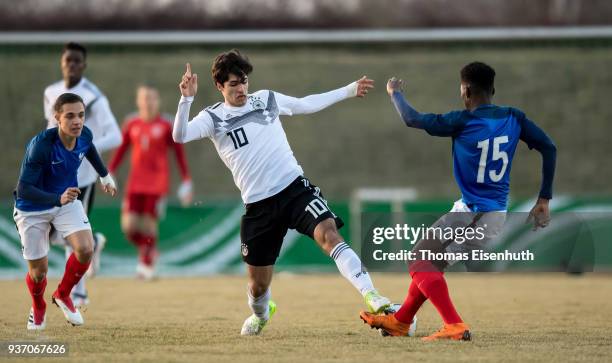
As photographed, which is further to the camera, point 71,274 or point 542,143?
point 71,274

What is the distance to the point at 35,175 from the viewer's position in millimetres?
8734

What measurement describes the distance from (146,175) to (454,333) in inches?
361

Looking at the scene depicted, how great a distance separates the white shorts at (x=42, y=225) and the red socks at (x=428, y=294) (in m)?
2.88

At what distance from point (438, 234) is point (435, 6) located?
1826 centimetres

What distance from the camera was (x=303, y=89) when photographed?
23469 mm

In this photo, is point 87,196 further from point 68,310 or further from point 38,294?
point 38,294

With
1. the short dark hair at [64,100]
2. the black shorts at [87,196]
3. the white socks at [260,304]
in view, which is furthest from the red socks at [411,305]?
the black shorts at [87,196]

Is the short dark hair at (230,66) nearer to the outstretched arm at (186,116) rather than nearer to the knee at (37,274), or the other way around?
the outstretched arm at (186,116)

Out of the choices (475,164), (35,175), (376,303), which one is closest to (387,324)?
(376,303)

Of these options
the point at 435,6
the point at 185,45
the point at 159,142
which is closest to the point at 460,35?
the point at 435,6

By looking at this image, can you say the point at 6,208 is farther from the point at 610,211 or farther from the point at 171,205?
the point at 610,211

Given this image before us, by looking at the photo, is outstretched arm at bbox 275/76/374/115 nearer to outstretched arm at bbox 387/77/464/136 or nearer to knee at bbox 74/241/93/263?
outstretched arm at bbox 387/77/464/136

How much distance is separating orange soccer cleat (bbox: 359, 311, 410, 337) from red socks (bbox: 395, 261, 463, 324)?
5 cm

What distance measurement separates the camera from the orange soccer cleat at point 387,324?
8.17 meters
